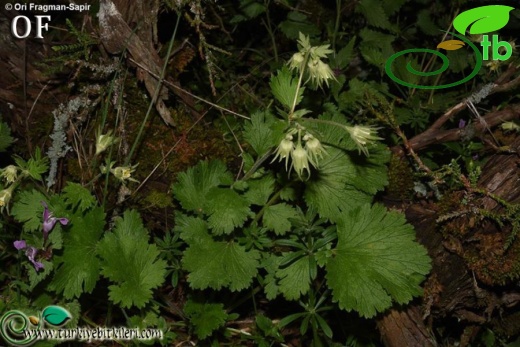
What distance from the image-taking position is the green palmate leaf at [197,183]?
2713 millimetres

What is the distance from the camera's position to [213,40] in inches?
138

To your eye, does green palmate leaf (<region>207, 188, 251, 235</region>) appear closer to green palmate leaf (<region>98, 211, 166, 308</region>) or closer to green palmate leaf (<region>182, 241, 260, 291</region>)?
green palmate leaf (<region>182, 241, 260, 291</region>)

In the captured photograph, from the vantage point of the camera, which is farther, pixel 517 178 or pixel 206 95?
pixel 206 95

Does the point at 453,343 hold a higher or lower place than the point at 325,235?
lower

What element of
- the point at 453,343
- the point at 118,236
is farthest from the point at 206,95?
the point at 453,343

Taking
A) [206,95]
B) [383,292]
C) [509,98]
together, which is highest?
[509,98]

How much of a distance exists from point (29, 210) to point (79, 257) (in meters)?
0.32

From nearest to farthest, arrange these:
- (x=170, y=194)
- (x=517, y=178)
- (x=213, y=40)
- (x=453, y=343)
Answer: (x=517, y=178) < (x=170, y=194) < (x=453, y=343) < (x=213, y=40)

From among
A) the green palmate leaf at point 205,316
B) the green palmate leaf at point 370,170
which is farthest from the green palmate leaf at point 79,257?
the green palmate leaf at point 370,170

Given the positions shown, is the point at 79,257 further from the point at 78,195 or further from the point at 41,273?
the point at 78,195

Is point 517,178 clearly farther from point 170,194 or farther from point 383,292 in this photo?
point 170,194

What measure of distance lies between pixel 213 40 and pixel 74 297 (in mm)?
1751

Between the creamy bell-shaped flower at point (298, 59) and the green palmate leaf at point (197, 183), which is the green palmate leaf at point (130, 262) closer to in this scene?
the green palmate leaf at point (197, 183)

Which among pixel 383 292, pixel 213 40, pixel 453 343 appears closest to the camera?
pixel 383 292
